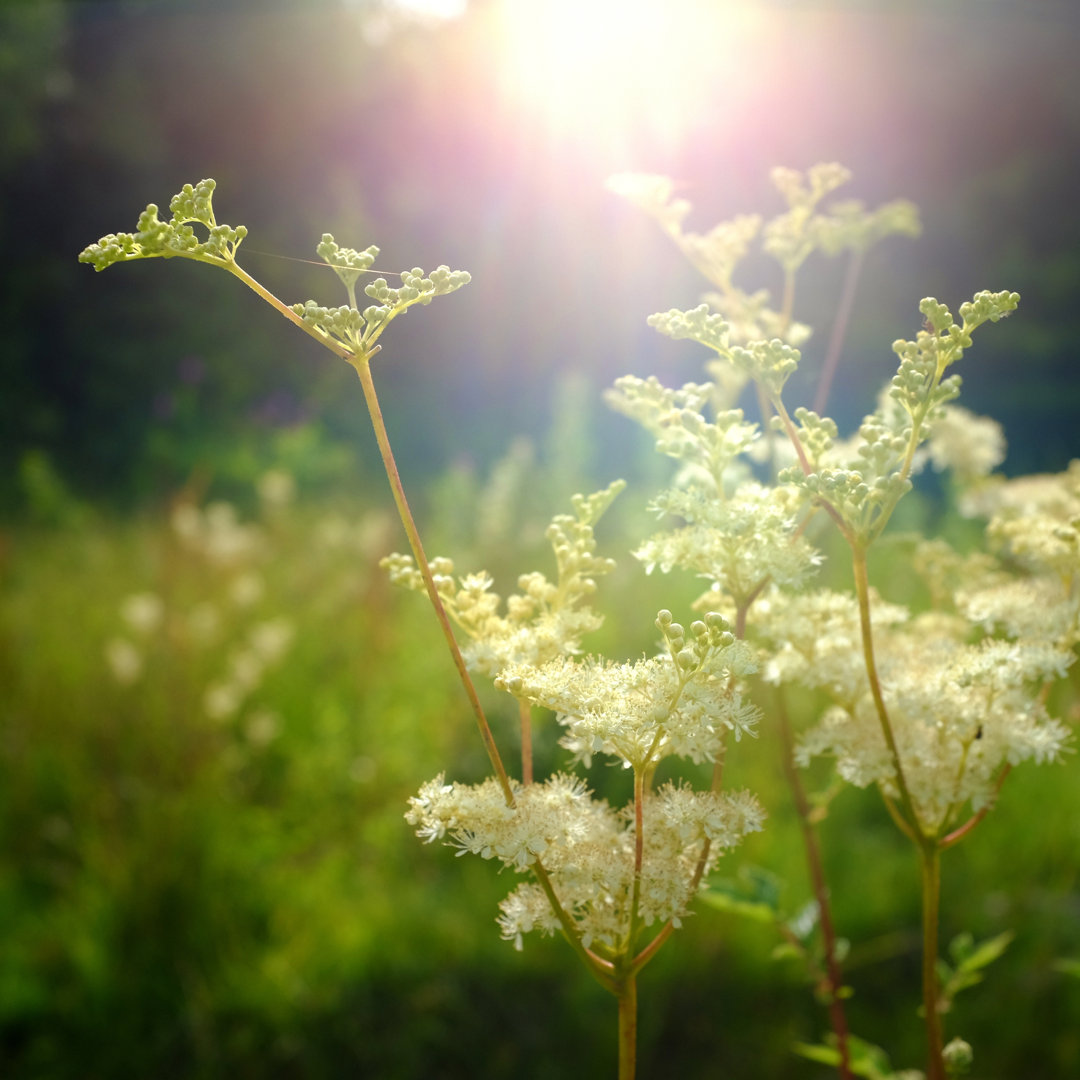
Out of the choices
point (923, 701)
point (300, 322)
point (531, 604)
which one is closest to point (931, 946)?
point (923, 701)

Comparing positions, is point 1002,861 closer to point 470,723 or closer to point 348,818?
point 470,723

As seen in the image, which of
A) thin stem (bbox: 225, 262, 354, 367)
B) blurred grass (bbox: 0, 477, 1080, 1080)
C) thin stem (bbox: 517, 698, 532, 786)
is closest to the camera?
thin stem (bbox: 225, 262, 354, 367)

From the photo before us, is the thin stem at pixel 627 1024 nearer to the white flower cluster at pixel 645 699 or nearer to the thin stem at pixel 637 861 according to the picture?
the thin stem at pixel 637 861

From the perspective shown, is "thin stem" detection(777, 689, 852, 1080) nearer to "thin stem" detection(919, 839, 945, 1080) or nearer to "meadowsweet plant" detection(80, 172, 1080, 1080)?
"meadowsweet plant" detection(80, 172, 1080, 1080)

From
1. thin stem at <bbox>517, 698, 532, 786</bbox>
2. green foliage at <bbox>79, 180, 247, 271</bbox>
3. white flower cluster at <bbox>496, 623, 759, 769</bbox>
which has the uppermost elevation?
green foliage at <bbox>79, 180, 247, 271</bbox>

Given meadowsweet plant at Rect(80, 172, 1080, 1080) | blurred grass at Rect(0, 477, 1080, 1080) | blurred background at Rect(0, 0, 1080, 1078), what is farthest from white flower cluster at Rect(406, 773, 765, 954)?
blurred grass at Rect(0, 477, 1080, 1080)

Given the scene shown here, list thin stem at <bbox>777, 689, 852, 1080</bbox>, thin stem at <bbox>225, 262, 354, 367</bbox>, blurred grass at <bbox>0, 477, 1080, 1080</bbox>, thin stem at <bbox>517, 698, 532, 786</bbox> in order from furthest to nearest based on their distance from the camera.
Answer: blurred grass at <bbox>0, 477, 1080, 1080</bbox>
thin stem at <bbox>777, 689, 852, 1080</bbox>
thin stem at <bbox>517, 698, 532, 786</bbox>
thin stem at <bbox>225, 262, 354, 367</bbox>

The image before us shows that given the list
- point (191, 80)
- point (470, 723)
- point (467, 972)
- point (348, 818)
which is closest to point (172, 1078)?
point (467, 972)
